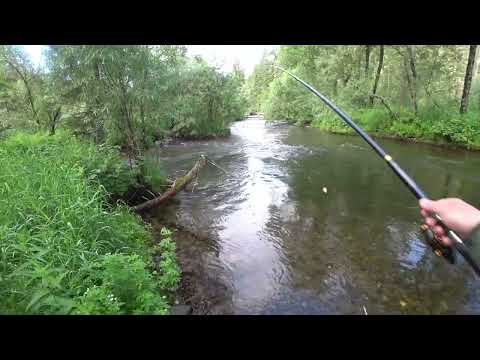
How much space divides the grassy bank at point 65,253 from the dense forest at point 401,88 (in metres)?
18.4

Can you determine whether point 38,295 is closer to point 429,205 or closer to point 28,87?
point 429,205

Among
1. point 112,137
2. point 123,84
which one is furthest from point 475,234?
point 112,137

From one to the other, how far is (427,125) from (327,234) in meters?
15.5

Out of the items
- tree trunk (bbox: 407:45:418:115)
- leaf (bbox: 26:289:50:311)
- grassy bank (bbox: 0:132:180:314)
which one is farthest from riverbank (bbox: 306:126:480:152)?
leaf (bbox: 26:289:50:311)

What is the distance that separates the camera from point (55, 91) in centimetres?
1408

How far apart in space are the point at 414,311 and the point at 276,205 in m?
5.06

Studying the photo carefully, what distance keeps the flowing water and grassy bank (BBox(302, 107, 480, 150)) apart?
2.10m

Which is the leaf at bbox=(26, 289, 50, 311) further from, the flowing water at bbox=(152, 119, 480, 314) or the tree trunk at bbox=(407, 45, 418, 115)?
the tree trunk at bbox=(407, 45, 418, 115)

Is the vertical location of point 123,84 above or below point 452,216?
above

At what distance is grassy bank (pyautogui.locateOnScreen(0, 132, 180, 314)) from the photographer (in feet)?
9.66

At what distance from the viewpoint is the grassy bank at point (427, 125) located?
1662 centimetres

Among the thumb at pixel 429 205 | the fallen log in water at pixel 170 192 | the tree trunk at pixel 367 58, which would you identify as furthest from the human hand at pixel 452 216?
the tree trunk at pixel 367 58

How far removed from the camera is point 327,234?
7.36m
